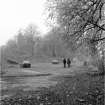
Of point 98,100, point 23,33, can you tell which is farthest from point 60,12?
point 23,33

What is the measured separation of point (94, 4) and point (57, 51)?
7910 cm

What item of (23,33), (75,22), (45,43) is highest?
(23,33)

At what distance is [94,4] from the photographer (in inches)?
463

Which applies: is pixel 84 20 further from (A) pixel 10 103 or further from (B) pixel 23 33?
(B) pixel 23 33

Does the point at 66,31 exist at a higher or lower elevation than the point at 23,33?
lower

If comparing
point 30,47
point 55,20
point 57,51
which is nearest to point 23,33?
point 30,47

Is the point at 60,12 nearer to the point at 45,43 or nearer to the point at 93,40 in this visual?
the point at 93,40

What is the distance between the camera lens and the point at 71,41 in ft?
47.0

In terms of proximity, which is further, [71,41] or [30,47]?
[30,47]

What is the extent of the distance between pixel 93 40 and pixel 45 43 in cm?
7911

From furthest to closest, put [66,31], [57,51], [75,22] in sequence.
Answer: [57,51] < [66,31] < [75,22]

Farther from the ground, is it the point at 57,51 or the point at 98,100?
the point at 57,51

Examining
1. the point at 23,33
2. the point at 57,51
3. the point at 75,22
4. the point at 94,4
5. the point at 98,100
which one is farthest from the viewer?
the point at 23,33

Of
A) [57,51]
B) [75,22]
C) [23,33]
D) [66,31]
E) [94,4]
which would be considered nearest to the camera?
[94,4]
